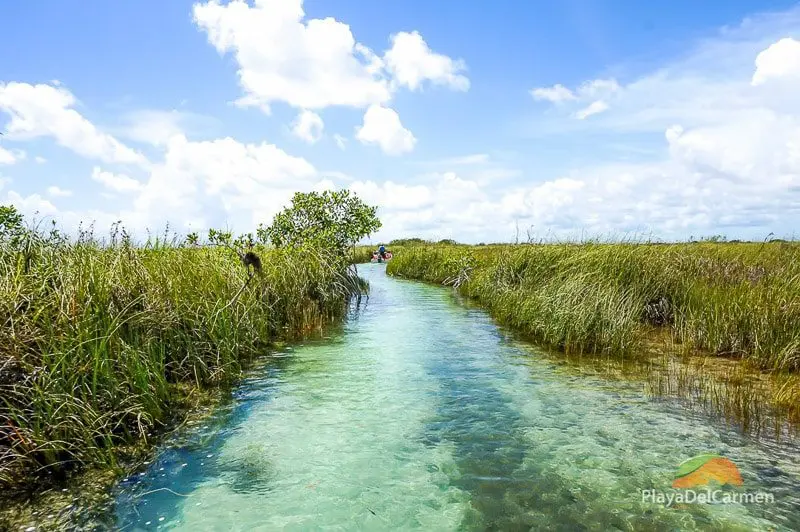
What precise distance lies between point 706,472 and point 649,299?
8.03 metres

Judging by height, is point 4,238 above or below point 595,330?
above

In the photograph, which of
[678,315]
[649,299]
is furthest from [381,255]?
[678,315]

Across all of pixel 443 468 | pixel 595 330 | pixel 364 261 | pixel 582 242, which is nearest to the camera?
pixel 443 468

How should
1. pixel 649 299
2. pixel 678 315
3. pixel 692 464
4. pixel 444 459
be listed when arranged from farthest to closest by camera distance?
pixel 649 299 → pixel 678 315 → pixel 444 459 → pixel 692 464

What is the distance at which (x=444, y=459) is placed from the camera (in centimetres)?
556

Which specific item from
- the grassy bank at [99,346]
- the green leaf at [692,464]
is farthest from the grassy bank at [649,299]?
the grassy bank at [99,346]

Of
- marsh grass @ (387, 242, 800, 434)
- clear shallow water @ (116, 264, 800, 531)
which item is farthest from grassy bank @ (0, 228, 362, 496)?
marsh grass @ (387, 242, 800, 434)

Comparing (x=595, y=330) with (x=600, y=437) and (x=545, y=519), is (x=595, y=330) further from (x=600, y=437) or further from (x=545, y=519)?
(x=545, y=519)

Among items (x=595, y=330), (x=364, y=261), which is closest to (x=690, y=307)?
(x=595, y=330)

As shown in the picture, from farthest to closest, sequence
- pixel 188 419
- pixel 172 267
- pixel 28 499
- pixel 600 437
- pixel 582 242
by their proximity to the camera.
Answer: pixel 582 242 < pixel 172 267 < pixel 188 419 < pixel 600 437 < pixel 28 499

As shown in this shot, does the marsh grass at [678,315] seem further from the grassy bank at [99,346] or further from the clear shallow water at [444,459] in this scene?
the grassy bank at [99,346]

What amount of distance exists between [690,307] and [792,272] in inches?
98.9

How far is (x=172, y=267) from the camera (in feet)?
27.6

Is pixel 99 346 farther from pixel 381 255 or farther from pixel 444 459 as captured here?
pixel 381 255
